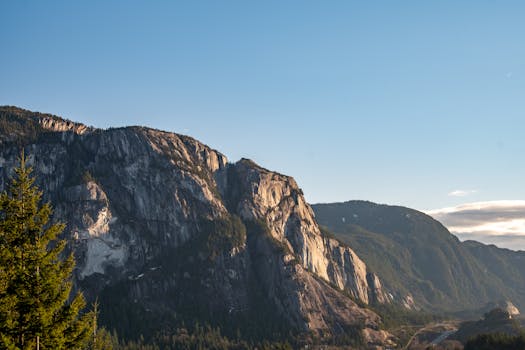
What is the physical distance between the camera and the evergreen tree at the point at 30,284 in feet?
151

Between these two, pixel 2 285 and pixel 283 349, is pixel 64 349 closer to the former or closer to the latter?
pixel 2 285

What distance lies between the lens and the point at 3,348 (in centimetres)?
4378

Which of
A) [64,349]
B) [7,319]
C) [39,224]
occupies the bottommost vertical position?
[64,349]

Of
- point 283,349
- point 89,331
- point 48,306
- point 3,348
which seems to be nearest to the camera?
point 3,348

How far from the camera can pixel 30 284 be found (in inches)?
1847

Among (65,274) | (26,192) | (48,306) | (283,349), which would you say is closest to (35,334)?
(48,306)

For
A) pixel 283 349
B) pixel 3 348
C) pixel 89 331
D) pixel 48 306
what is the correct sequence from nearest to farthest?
pixel 3 348, pixel 48 306, pixel 89 331, pixel 283 349

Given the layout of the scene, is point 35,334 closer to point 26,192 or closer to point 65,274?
point 65,274

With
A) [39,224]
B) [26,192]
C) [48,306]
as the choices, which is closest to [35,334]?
[48,306]

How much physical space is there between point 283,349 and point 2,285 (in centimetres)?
13176

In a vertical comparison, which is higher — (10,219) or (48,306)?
(10,219)

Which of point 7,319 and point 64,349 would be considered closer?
point 7,319

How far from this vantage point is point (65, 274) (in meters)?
49.6

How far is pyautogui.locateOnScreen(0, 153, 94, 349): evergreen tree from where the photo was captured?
46.1m
